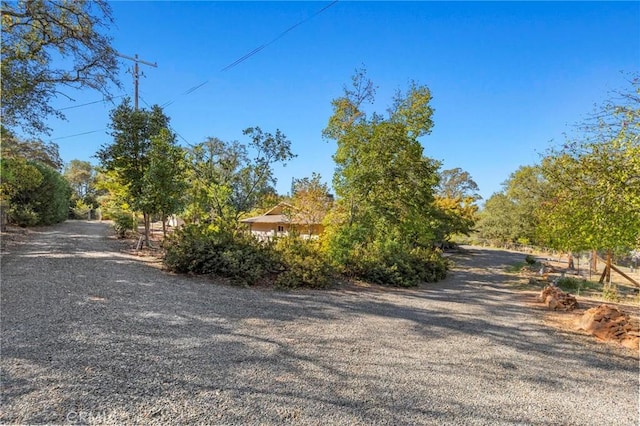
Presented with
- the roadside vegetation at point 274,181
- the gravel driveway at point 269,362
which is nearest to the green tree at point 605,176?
the roadside vegetation at point 274,181

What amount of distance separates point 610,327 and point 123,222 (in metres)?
15.6

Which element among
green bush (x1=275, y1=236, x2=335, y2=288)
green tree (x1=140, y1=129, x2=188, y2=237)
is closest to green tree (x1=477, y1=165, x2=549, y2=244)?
green bush (x1=275, y1=236, x2=335, y2=288)

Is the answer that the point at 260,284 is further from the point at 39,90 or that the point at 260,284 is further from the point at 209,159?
the point at 39,90

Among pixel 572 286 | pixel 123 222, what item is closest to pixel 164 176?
pixel 123 222

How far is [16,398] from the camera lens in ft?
7.79

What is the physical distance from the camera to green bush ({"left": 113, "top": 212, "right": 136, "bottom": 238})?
12961 millimetres

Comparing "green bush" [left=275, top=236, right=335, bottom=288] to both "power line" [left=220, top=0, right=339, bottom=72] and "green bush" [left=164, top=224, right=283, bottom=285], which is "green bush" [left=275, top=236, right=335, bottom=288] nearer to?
"green bush" [left=164, top=224, right=283, bottom=285]

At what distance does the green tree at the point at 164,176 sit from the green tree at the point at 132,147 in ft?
0.69

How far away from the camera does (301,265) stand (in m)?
8.16

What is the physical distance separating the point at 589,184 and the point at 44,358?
9223 millimetres

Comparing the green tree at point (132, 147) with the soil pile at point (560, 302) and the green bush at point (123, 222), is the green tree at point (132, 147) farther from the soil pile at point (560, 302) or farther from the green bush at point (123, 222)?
the soil pile at point (560, 302)

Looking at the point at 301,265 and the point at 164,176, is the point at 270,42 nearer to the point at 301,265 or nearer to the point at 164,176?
the point at 164,176

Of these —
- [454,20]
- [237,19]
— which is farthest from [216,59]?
[454,20]

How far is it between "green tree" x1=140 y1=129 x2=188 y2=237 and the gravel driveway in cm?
336
